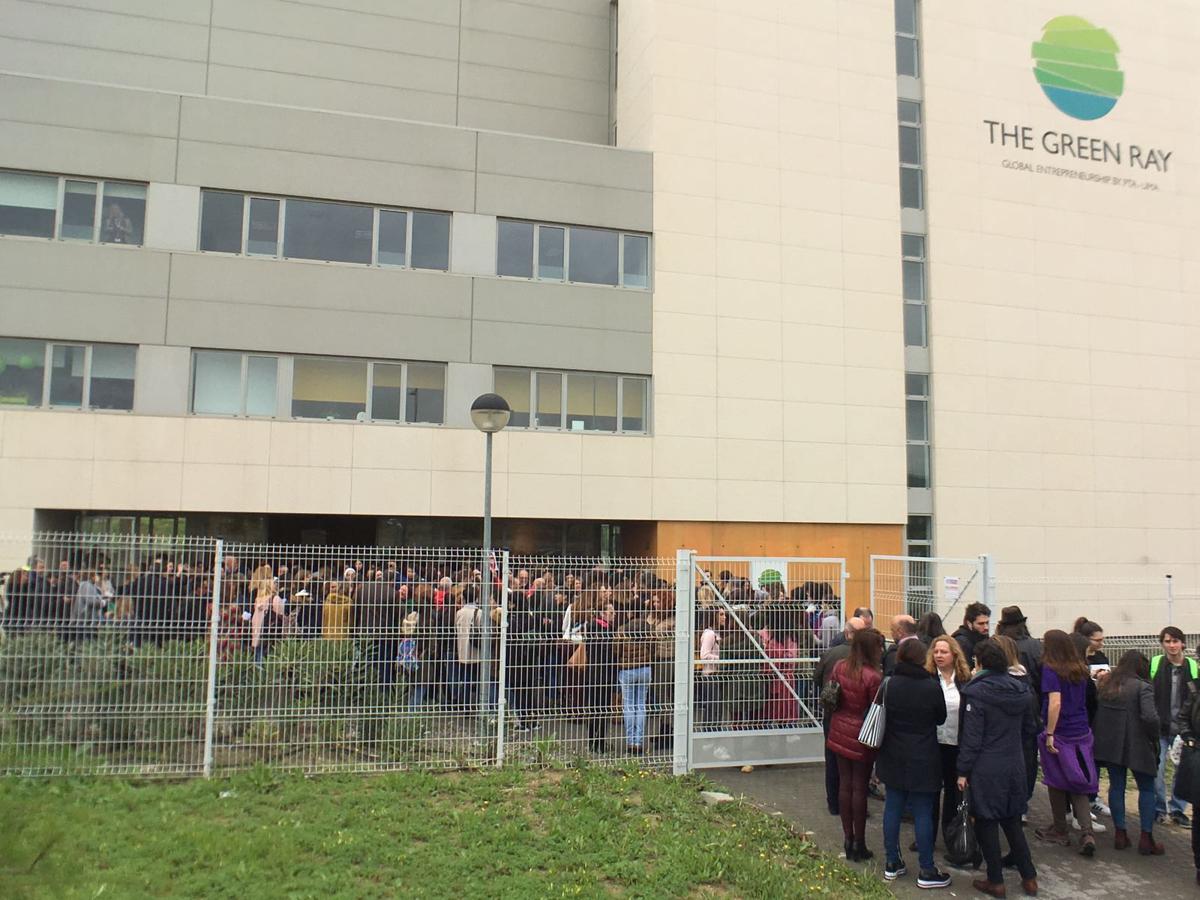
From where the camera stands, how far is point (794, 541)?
814 inches

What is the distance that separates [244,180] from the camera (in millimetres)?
18562

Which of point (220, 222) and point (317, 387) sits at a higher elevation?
point (220, 222)

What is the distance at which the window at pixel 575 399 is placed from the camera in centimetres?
1967

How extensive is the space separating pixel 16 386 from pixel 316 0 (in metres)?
11.2

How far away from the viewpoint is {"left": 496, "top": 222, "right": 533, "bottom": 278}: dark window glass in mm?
19875

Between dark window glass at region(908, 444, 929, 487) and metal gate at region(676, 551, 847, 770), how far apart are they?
Result: 12.4 m

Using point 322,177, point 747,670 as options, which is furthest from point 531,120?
point 747,670

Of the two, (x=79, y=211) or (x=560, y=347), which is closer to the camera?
(x=79, y=211)

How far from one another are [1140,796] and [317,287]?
53.0 ft

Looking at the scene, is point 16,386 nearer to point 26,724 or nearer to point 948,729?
point 26,724

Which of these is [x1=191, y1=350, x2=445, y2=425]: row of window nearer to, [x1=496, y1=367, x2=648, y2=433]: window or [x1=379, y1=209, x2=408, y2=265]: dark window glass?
[x1=496, y1=367, x2=648, y2=433]: window

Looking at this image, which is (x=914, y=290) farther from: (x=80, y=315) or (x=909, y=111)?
(x=80, y=315)

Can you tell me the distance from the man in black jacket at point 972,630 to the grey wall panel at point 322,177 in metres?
14.1

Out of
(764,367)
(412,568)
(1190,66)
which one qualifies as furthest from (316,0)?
(1190,66)
